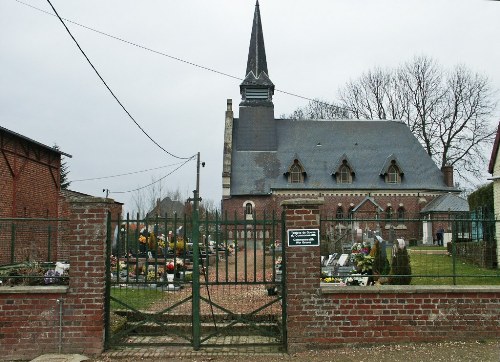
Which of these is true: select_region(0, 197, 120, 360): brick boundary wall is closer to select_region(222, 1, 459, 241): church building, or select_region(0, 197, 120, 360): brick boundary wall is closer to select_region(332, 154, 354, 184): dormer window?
select_region(222, 1, 459, 241): church building

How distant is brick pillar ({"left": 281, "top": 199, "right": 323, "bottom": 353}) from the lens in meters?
7.54

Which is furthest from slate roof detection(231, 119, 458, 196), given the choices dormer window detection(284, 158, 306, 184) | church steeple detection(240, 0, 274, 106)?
church steeple detection(240, 0, 274, 106)

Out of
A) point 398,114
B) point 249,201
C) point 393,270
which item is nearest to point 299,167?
point 249,201

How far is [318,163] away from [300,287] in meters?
32.2

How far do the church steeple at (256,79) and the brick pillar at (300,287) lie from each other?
34359mm

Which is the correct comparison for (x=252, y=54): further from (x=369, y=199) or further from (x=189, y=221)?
(x=189, y=221)

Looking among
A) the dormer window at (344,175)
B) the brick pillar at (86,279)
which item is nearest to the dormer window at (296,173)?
the dormer window at (344,175)

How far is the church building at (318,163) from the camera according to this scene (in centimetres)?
3762

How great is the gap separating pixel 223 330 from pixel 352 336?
2062 millimetres

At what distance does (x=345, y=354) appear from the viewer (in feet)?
24.2

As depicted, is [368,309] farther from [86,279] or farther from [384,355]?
[86,279]

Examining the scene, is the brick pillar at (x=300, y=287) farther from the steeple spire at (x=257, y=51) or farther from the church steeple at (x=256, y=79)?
the steeple spire at (x=257, y=51)

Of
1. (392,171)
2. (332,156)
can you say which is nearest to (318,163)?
(332,156)

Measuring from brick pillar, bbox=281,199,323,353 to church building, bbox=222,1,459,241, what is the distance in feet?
90.9
